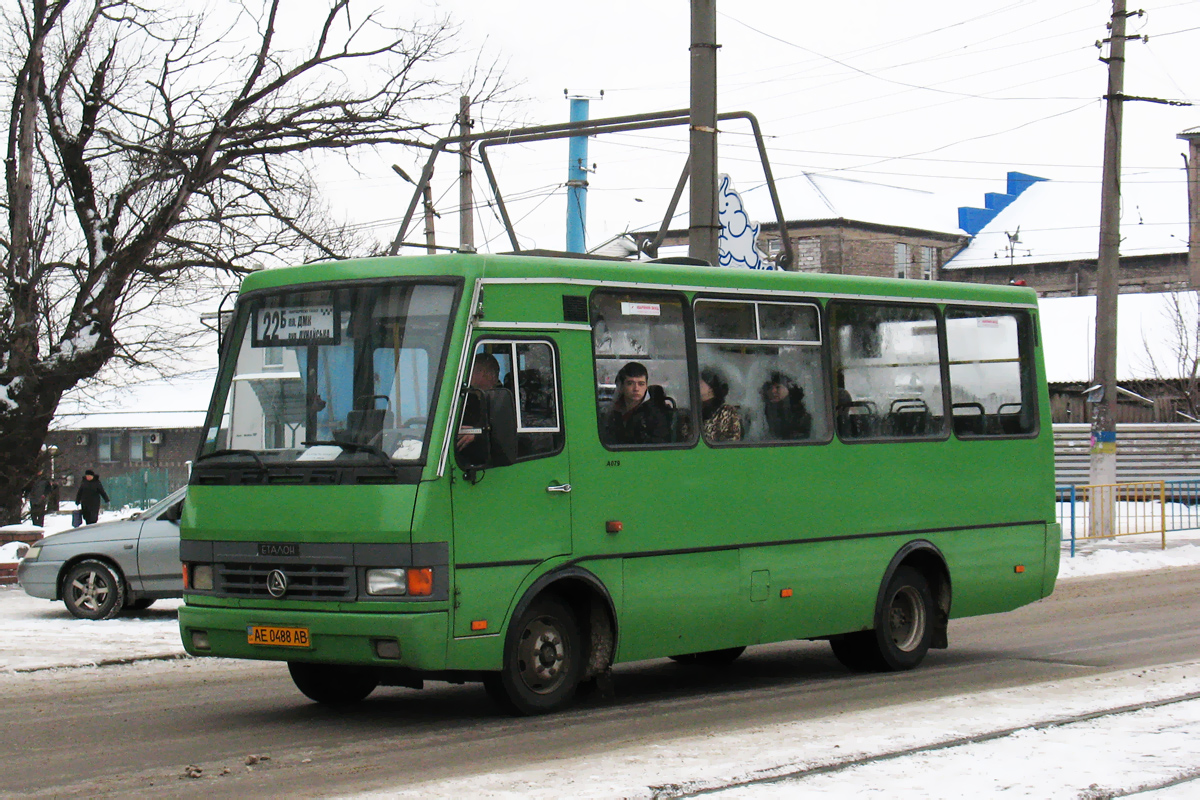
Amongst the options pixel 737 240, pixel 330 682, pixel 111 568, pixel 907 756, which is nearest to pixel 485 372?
pixel 330 682

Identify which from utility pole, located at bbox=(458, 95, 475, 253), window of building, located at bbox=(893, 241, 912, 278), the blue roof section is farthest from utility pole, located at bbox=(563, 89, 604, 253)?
the blue roof section

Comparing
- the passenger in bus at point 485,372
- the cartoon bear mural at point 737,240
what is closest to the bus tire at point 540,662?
the passenger in bus at point 485,372

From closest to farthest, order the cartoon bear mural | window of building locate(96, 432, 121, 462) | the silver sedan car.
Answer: the silver sedan car → the cartoon bear mural → window of building locate(96, 432, 121, 462)

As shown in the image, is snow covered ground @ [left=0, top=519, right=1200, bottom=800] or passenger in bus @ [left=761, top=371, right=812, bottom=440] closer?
snow covered ground @ [left=0, top=519, right=1200, bottom=800]

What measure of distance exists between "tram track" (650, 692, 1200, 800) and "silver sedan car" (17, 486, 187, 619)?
9.90 m

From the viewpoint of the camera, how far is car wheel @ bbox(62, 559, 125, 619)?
16.1 meters

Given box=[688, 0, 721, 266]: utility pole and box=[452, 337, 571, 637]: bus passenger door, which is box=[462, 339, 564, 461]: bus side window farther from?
box=[688, 0, 721, 266]: utility pole

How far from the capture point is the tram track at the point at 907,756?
6.95 m

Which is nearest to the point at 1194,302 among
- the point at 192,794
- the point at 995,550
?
the point at 995,550

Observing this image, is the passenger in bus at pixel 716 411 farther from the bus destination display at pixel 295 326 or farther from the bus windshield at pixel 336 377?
the bus destination display at pixel 295 326

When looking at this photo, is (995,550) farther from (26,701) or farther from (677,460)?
(26,701)

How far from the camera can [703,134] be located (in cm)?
1452

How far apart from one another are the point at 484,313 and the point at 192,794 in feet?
10.8

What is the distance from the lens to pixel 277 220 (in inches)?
935
